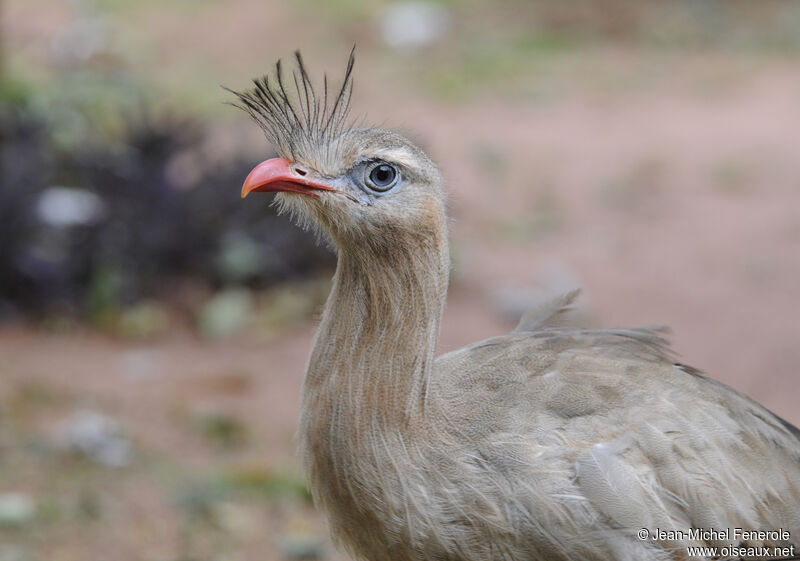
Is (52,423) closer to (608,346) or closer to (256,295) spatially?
(256,295)

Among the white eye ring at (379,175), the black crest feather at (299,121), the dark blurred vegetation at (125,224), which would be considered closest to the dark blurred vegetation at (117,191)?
the dark blurred vegetation at (125,224)

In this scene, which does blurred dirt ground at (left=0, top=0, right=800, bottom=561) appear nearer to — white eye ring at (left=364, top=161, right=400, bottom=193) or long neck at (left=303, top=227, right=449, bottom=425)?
white eye ring at (left=364, top=161, right=400, bottom=193)

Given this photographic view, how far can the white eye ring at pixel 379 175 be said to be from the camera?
217 centimetres

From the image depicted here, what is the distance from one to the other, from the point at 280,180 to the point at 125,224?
129 inches

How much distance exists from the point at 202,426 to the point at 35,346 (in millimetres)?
1062

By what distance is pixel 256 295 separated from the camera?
538 centimetres

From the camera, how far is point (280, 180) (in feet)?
6.95

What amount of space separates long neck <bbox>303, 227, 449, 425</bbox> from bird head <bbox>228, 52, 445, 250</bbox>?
0.04m

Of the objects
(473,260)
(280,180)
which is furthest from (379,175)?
(473,260)

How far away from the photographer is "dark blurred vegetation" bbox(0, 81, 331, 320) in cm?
493

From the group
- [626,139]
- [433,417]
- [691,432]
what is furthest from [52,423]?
[626,139]

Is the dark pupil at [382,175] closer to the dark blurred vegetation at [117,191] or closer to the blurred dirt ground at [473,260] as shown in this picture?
the blurred dirt ground at [473,260]

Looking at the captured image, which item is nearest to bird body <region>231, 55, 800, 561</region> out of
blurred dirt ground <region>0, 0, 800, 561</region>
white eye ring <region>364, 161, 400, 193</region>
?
white eye ring <region>364, 161, 400, 193</region>

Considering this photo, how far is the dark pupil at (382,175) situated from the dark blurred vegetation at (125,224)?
3.09 meters
